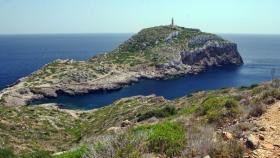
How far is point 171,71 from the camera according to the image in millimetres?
159500

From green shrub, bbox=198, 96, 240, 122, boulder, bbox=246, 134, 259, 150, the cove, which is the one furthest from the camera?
the cove

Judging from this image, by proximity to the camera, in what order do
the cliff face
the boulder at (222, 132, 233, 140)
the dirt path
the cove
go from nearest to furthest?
the dirt path < the boulder at (222, 132, 233, 140) < the cove < the cliff face

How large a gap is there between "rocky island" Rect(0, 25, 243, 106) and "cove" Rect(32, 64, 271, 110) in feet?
12.3

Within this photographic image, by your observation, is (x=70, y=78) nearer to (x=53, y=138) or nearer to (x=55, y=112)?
(x=55, y=112)

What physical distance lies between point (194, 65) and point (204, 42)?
22.0 metres

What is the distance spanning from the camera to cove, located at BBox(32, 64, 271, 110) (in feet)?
393

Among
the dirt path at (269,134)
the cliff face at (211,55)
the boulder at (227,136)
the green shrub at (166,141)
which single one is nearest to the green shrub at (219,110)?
the dirt path at (269,134)

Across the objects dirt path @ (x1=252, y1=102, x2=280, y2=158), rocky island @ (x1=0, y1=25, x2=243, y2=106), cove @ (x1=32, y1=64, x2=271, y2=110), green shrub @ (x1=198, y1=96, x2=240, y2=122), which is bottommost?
cove @ (x1=32, y1=64, x2=271, y2=110)

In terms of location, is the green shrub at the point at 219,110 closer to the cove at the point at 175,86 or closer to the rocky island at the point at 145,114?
the rocky island at the point at 145,114

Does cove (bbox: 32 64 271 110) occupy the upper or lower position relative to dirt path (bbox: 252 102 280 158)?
lower

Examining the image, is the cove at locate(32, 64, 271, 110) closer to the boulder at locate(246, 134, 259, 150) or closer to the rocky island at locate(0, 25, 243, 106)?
the rocky island at locate(0, 25, 243, 106)

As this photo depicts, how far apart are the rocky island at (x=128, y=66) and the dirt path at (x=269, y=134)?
99.4 m

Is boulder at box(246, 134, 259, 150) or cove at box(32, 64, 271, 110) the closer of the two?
boulder at box(246, 134, 259, 150)

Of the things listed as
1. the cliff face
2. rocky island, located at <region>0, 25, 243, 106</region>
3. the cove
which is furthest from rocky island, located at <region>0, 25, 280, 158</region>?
the cove
